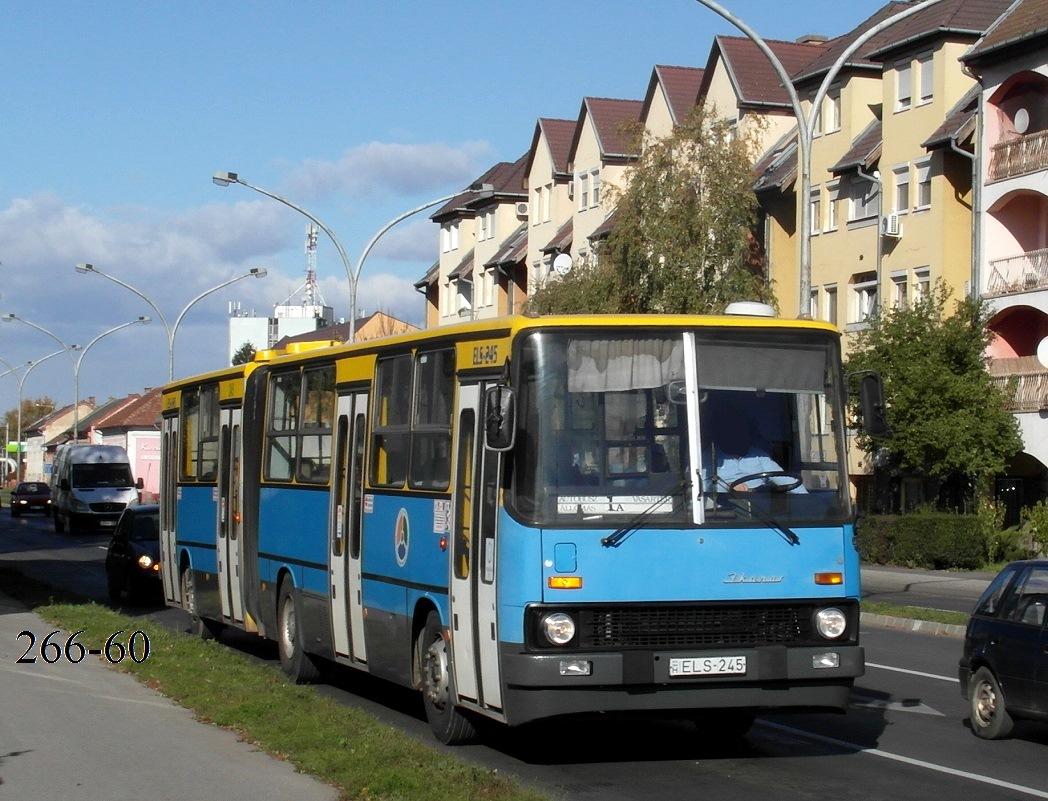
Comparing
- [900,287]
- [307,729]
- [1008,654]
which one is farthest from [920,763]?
[900,287]

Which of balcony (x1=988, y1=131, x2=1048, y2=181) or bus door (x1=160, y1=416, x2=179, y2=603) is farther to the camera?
balcony (x1=988, y1=131, x2=1048, y2=181)

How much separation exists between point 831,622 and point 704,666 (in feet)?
3.00

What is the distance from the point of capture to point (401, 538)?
492 inches

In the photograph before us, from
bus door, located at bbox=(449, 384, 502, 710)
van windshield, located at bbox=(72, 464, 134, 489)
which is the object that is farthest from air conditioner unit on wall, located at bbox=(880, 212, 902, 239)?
bus door, located at bbox=(449, 384, 502, 710)

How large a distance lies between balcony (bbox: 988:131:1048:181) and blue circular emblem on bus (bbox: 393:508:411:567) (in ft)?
106

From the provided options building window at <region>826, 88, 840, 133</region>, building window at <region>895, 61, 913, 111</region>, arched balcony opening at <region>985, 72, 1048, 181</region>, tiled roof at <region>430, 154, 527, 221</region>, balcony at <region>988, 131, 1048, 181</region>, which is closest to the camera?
balcony at <region>988, 131, 1048, 181</region>

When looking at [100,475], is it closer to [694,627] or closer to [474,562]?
[474,562]

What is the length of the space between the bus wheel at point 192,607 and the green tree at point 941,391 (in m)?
22.4

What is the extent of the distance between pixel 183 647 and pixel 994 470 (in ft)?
89.3

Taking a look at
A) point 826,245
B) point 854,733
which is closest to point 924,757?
point 854,733

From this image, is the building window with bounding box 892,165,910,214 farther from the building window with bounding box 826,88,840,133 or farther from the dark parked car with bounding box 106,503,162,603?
the dark parked car with bounding box 106,503,162,603

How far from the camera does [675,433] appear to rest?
33.9ft

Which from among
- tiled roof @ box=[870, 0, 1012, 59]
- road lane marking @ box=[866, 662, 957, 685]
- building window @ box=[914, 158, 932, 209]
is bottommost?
road lane marking @ box=[866, 662, 957, 685]

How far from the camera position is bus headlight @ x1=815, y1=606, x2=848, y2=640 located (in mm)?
10453
